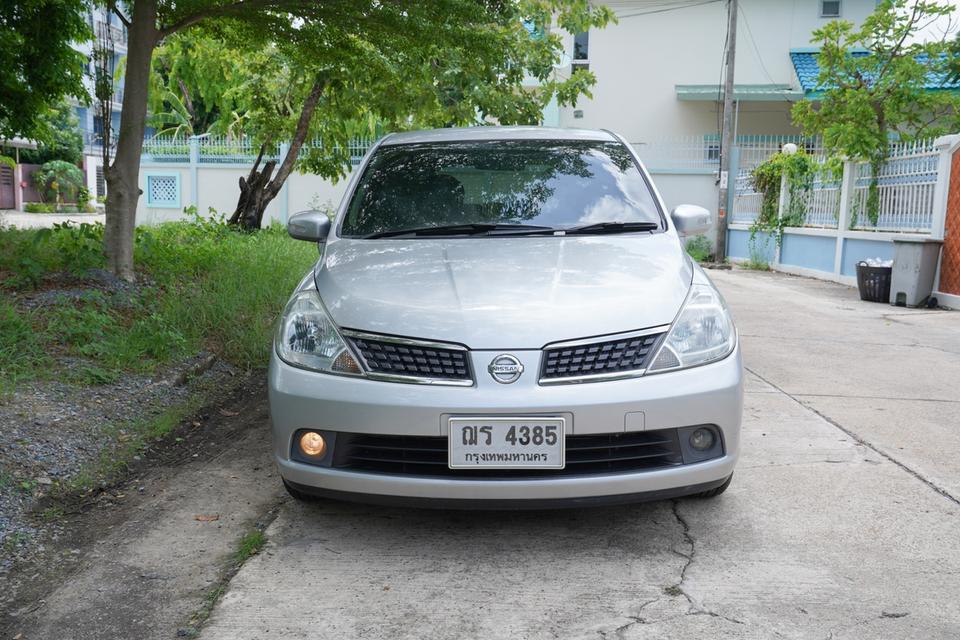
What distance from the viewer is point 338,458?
9.90 ft

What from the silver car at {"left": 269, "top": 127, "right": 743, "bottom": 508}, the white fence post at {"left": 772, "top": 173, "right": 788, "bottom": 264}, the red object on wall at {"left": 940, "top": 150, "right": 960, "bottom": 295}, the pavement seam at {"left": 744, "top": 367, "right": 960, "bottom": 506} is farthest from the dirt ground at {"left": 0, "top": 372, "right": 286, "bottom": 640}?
the white fence post at {"left": 772, "top": 173, "right": 788, "bottom": 264}

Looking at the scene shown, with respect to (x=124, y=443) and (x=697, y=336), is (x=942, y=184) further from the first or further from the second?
(x=124, y=443)

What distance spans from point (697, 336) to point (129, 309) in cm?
475

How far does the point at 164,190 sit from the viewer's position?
67.1ft

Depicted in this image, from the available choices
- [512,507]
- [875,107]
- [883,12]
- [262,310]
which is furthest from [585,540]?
[883,12]

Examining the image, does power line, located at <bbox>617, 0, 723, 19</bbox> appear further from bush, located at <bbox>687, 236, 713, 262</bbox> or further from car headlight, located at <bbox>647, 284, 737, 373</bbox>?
car headlight, located at <bbox>647, 284, 737, 373</bbox>

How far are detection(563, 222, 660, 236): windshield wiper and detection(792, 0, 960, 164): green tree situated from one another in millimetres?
9917

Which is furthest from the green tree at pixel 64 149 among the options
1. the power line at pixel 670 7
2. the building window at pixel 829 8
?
the building window at pixel 829 8

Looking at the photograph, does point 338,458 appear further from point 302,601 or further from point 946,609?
point 946,609

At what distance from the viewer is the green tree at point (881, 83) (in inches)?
516

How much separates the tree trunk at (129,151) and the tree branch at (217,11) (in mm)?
174

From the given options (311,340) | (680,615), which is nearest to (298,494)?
(311,340)

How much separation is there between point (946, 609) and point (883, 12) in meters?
13.5

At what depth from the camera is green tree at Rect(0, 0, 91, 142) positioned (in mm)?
7531
